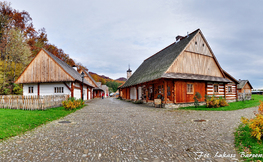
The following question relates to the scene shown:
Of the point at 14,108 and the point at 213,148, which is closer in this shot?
the point at 213,148

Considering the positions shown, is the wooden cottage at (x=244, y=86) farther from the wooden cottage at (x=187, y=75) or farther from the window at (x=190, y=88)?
the window at (x=190, y=88)

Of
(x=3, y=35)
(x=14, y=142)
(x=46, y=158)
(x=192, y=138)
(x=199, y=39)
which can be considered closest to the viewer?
(x=46, y=158)

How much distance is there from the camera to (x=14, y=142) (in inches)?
186

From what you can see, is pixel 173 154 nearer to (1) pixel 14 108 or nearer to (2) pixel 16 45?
(1) pixel 14 108

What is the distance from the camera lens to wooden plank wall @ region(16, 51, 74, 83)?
63.3 feet

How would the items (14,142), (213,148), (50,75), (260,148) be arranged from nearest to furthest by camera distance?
(260,148) < (213,148) < (14,142) < (50,75)

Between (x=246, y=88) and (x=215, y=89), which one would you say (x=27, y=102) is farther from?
(x=246, y=88)

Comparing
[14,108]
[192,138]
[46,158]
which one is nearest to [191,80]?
[192,138]

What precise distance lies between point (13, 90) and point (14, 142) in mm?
26226

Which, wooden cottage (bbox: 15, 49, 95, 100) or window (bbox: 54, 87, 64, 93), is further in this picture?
window (bbox: 54, 87, 64, 93)

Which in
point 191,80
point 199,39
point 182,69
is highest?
point 199,39

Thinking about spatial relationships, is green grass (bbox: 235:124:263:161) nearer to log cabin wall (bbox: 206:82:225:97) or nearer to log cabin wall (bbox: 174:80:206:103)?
log cabin wall (bbox: 174:80:206:103)

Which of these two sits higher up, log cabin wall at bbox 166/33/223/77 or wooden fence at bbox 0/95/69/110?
log cabin wall at bbox 166/33/223/77

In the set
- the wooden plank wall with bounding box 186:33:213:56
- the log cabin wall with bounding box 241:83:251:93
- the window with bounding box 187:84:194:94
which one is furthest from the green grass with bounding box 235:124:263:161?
the log cabin wall with bounding box 241:83:251:93
